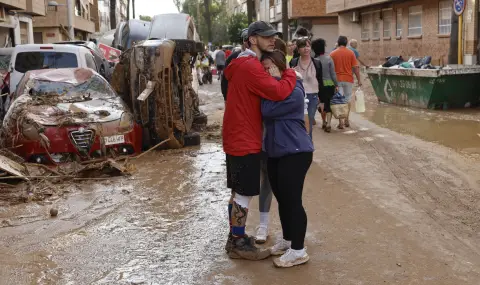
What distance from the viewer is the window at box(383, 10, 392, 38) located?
28250 millimetres

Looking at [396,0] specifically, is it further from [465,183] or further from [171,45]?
[465,183]

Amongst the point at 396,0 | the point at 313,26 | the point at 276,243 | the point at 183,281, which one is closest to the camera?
the point at 183,281

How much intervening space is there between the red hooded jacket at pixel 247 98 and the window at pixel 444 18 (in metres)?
19.3

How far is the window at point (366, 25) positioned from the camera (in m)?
31.4

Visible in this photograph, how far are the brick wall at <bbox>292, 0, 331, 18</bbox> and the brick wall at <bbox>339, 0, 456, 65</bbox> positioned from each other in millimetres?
7230

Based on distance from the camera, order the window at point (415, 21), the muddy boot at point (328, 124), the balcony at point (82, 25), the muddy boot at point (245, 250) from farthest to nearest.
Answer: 1. the balcony at point (82, 25)
2. the window at point (415, 21)
3. the muddy boot at point (328, 124)
4. the muddy boot at point (245, 250)

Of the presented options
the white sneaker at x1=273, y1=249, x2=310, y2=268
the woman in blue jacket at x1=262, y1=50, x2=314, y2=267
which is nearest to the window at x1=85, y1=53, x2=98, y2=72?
the woman in blue jacket at x1=262, y1=50, x2=314, y2=267

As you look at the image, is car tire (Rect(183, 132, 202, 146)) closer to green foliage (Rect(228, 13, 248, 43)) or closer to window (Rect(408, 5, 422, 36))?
window (Rect(408, 5, 422, 36))

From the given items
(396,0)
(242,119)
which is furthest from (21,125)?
(396,0)

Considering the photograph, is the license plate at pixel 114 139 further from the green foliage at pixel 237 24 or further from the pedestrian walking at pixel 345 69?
the green foliage at pixel 237 24

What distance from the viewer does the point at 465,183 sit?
7.50 meters

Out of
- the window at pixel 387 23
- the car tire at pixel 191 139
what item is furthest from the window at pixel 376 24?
the car tire at pixel 191 139

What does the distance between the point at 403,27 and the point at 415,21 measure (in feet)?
3.32

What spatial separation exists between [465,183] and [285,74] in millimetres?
3836
